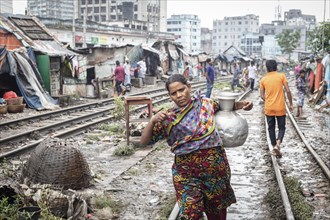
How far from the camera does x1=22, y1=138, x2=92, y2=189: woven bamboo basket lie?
20.4 ft

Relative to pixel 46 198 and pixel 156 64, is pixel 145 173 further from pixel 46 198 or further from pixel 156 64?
pixel 156 64

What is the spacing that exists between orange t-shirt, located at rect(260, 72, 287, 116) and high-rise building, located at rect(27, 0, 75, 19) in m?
100

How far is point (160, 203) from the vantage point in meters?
6.06

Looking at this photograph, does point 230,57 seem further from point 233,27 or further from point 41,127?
point 233,27

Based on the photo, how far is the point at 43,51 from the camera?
61.3 ft

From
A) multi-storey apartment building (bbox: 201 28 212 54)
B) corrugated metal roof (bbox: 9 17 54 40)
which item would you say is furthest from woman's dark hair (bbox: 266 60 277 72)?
multi-storey apartment building (bbox: 201 28 212 54)

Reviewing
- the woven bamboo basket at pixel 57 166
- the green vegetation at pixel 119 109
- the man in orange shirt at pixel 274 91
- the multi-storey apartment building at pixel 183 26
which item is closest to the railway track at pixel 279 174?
the man in orange shirt at pixel 274 91

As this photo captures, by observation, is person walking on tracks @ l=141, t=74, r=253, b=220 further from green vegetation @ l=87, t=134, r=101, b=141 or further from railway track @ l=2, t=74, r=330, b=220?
green vegetation @ l=87, t=134, r=101, b=141

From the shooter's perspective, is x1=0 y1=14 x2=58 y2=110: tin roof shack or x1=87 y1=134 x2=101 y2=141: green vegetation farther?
x1=0 y1=14 x2=58 y2=110: tin roof shack

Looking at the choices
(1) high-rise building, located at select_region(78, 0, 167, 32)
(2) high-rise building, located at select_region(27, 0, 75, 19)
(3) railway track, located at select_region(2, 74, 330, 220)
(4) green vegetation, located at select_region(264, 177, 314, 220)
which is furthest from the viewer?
(2) high-rise building, located at select_region(27, 0, 75, 19)

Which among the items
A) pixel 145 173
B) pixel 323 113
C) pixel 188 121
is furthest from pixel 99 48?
pixel 188 121

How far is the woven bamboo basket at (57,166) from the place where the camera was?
20.4ft

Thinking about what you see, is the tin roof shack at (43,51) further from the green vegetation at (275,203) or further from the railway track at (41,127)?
the green vegetation at (275,203)

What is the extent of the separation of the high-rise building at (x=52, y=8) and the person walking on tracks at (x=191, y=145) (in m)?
104
